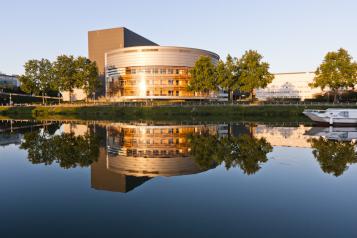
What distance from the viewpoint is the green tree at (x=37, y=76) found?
11394 cm

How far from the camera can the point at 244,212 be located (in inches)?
418

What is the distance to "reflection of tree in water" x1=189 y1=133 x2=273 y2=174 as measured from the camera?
18984 mm

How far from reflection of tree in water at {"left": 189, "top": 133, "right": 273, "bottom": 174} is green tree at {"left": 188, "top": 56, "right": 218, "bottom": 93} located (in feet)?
210

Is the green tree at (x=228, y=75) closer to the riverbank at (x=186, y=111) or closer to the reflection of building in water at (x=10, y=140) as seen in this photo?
the riverbank at (x=186, y=111)

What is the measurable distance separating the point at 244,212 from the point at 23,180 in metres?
12.1

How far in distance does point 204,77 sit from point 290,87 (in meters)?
76.6

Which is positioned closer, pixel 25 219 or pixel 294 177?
pixel 25 219

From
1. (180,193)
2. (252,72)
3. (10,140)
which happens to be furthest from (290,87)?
(180,193)

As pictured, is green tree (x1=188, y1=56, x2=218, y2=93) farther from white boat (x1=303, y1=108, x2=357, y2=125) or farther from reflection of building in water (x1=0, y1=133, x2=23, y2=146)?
reflection of building in water (x1=0, y1=133, x2=23, y2=146)

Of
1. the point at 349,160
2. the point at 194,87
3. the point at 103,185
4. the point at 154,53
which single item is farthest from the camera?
the point at 154,53

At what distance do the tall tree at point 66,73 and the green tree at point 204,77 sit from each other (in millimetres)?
43299

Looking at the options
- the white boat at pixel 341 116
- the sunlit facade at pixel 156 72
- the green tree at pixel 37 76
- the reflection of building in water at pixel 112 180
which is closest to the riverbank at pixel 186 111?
the white boat at pixel 341 116

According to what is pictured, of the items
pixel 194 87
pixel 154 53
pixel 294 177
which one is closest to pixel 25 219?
pixel 294 177

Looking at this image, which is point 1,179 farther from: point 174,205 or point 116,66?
point 116,66
